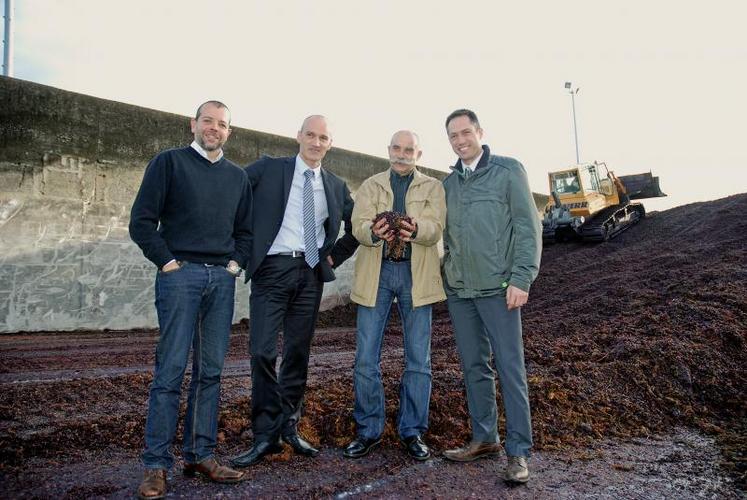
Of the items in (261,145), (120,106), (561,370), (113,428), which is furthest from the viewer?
(261,145)

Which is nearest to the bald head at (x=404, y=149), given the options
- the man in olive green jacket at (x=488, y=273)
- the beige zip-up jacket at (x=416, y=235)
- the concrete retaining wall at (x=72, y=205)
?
the beige zip-up jacket at (x=416, y=235)

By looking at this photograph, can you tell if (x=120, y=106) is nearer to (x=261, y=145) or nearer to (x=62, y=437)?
(x=261, y=145)

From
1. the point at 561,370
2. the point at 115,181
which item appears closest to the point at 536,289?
the point at 561,370

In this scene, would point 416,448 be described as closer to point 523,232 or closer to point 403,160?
point 523,232

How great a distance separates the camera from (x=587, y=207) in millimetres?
17609

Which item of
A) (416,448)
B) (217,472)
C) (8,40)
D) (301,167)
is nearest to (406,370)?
(416,448)

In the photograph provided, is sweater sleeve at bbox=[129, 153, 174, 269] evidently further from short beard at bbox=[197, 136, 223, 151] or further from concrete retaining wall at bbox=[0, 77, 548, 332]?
concrete retaining wall at bbox=[0, 77, 548, 332]

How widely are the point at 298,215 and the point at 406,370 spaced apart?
119 cm

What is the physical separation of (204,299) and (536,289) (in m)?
11.1

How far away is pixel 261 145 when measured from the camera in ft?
38.0

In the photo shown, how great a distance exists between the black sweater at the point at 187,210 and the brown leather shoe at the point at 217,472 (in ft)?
3.43

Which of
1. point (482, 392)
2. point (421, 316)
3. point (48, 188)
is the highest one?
point (48, 188)

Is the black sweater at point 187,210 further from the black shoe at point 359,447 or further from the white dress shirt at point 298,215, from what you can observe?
the black shoe at point 359,447

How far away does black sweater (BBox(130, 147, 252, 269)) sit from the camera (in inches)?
102
